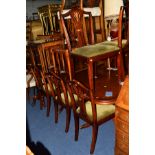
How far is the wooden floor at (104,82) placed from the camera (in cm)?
229

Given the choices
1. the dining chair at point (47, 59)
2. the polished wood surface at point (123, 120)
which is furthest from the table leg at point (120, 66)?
the dining chair at point (47, 59)

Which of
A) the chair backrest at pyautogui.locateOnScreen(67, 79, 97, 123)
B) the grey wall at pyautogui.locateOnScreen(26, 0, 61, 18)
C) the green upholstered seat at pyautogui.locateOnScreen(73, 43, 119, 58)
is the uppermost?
the grey wall at pyautogui.locateOnScreen(26, 0, 61, 18)

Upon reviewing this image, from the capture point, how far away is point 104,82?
8.56ft

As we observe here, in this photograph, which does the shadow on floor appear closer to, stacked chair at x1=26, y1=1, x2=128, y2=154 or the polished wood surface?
stacked chair at x1=26, y1=1, x2=128, y2=154

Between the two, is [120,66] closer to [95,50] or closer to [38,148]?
[95,50]

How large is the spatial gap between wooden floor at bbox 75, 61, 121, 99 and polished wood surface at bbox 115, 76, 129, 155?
0.37 metres

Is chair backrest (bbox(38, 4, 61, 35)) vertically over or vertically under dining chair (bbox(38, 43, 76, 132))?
over

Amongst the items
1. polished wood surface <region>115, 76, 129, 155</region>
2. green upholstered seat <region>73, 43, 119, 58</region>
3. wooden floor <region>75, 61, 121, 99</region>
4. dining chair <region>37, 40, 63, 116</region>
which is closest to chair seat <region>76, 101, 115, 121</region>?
wooden floor <region>75, 61, 121, 99</region>

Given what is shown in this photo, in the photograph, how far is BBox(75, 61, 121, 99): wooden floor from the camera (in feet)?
7.51
